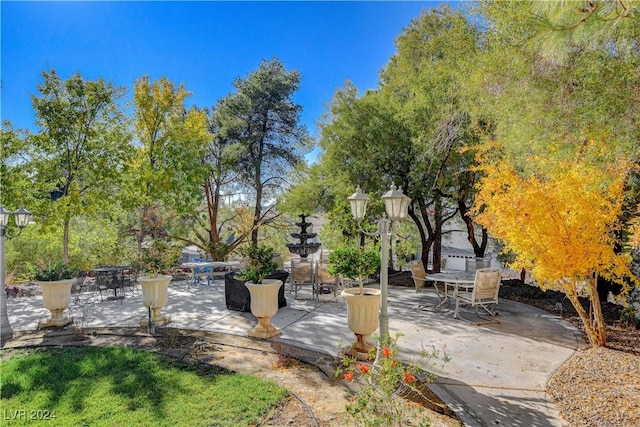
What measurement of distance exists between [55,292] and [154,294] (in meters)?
1.64

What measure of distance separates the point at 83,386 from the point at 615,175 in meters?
6.07

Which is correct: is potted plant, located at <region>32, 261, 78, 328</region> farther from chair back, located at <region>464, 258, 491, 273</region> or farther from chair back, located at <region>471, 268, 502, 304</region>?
chair back, located at <region>464, 258, 491, 273</region>

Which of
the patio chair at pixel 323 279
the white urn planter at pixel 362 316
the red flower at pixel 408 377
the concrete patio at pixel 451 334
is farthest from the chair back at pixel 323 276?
the red flower at pixel 408 377

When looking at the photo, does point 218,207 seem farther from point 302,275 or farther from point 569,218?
point 569,218

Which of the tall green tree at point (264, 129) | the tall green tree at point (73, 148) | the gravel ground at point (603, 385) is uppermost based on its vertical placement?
the tall green tree at point (264, 129)

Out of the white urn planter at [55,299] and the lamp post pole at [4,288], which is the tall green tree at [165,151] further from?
the white urn planter at [55,299]

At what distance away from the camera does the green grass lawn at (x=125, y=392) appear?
2.96 meters

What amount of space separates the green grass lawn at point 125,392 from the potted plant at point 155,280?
4.46ft

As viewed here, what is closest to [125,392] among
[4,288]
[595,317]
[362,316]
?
[362,316]

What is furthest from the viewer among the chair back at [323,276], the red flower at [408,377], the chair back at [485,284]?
the chair back at [323,276]

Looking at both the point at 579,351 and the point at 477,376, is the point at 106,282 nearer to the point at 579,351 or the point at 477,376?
the point at 477,376

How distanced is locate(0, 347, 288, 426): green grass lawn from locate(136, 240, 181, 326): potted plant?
1360mm

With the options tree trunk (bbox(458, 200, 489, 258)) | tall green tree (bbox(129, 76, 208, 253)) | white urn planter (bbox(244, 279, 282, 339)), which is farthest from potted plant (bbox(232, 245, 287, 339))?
Answer: tree trunk (bbox(458, 200, 489, 258))

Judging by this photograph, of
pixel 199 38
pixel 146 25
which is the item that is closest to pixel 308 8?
pixel 199 38
